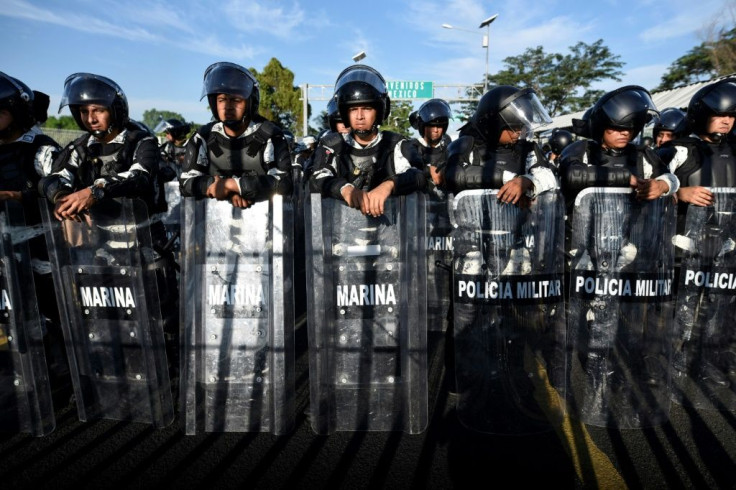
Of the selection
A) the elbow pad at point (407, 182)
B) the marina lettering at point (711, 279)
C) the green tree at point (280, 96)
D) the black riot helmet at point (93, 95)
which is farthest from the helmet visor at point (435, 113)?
the green tree at point (280, 96)

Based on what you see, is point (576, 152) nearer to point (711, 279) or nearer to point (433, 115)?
point (711, 279)

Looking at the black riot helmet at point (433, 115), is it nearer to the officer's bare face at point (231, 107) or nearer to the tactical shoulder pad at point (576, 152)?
the tactical shoulder pad at point (576, 152)

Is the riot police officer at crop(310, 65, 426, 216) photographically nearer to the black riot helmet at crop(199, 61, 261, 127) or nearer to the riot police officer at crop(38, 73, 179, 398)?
the black riot helmet at crop(199, 61, 261, 127)

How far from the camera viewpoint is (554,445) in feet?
8.20

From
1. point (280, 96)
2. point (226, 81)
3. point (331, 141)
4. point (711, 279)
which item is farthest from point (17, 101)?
point (280, 96)

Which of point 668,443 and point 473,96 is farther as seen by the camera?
point 473,96

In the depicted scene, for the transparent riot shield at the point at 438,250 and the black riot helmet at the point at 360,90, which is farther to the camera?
the transparent riot shield at the point at 438,250

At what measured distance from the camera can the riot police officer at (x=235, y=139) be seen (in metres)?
2.75

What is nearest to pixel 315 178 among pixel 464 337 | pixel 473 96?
pixel 464 337

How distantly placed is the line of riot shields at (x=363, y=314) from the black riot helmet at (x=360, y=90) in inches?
26.6

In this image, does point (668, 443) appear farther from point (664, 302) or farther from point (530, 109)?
point (530, 109)

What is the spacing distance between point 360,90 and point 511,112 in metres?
0.90

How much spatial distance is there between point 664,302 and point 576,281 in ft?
1.65

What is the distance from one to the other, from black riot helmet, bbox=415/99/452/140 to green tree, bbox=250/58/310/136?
1014 inches
